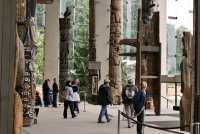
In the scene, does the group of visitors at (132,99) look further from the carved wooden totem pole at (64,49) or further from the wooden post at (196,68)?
the carved wooden totem pole at (64,49)

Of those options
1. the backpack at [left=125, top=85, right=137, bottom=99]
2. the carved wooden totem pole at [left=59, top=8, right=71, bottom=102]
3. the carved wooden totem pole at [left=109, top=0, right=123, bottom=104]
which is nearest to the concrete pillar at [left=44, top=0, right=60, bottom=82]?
the carved wooden totem pole at [left=59, top=8, right=71, bottom=102]

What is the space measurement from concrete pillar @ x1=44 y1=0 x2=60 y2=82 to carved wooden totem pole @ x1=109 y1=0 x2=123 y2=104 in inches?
248

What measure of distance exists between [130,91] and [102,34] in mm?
15620

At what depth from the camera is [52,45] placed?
103ft

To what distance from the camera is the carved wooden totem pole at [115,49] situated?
1003 inches

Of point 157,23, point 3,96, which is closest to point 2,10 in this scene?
point 3,96

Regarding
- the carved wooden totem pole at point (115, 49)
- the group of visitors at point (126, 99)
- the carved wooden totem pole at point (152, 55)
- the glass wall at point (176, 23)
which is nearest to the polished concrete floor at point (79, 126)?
the group of visitors at point (126, 99)

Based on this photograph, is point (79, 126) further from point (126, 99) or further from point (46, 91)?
point (46, 91)

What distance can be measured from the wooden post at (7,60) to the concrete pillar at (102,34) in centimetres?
2538

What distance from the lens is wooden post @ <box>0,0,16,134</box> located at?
4879mm

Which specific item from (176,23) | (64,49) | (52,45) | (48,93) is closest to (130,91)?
(48,93)

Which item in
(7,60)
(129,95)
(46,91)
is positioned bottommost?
(46,91)

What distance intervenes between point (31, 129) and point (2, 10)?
10750 mm

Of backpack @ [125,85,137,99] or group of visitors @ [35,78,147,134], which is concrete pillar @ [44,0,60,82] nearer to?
group of visitors @ [35,78,147,134]
